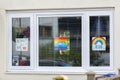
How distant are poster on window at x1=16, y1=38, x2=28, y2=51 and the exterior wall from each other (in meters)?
0.41

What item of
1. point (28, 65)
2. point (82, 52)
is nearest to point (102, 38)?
point (82, 52)

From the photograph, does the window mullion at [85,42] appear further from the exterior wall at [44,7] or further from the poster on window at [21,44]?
the poster on window at [21,44]

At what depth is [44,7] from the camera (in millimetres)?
11695

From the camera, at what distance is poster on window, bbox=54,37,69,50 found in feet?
38.5

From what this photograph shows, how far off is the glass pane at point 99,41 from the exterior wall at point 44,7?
32 centimetres

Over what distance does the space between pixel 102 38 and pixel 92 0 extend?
4.00 feet

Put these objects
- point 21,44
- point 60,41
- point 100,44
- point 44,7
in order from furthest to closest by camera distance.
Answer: point 21,44 < point 60,41 < point 44,7 < point 100,44

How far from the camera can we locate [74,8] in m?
11.5

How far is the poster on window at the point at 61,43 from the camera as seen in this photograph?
11750mm

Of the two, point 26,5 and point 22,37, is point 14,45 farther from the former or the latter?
point 26,5

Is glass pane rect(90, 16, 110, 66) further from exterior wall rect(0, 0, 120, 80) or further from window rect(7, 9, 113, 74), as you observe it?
exterior wall rect(0, 0, 120, 80)

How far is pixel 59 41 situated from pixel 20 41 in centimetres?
129

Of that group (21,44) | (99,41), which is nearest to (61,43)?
(99,41)

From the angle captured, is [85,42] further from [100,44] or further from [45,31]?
[45,31]
